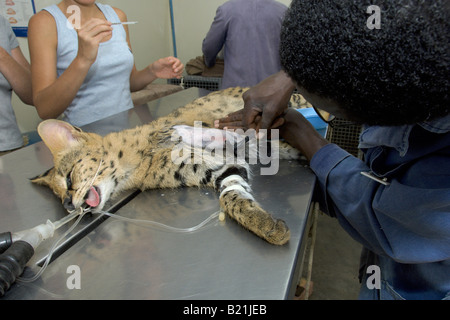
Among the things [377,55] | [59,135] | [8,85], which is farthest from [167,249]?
[8,85]

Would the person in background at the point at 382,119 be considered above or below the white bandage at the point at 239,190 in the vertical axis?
above

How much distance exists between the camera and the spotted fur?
4.52 ft

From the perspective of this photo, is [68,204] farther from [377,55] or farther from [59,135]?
[377,55]

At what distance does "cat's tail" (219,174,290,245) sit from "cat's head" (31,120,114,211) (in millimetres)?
564

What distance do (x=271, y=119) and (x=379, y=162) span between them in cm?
58

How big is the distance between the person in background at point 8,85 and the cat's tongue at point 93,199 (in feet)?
4.81

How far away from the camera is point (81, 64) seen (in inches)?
74.7

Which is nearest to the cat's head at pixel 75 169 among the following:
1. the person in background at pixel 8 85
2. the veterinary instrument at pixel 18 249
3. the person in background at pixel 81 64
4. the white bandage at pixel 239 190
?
the veterinary instrument at pixel 18 249

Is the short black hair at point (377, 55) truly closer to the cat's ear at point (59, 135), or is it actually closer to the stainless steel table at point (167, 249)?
the stainless steel table at point (167, 249)

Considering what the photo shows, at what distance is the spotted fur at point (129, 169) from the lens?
4.52ft

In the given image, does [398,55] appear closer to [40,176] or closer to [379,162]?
[379,162]

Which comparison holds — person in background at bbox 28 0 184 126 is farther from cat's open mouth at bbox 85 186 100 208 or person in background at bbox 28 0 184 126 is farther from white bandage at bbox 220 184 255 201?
white bandage at bbox 220 184 255 201
